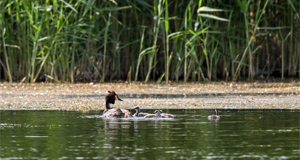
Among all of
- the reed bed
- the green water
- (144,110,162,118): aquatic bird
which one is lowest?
the green water

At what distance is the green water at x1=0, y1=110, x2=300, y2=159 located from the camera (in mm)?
8195

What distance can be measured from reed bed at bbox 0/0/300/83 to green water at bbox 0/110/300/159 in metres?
6.40

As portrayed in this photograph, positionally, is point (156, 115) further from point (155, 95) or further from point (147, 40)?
point (147, 40)

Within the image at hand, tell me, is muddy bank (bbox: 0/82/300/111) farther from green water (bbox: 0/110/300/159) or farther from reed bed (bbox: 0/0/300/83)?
green water (bbox: 0/110/300/159)

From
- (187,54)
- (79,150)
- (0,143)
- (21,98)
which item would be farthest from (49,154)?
(187,54)

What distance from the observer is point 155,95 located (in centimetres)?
1670

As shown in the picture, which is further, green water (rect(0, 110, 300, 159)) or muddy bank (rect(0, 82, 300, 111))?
muddy bank (rect(0, 82, 300, 111))

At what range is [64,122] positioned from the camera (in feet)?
37.8

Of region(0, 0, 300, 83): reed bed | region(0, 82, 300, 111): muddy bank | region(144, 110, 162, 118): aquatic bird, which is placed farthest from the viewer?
region(0, 0, 300, 83): reed bed

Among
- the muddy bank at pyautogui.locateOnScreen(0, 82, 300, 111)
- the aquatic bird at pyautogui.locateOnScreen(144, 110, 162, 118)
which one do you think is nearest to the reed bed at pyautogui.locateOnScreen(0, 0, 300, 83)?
the muddy bank at pyautogui.locateOnScreen(0, 82, 300, 111)

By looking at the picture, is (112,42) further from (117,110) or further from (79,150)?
(79,150)

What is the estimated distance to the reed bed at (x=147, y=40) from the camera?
19.1 metres

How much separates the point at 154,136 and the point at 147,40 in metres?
10.5

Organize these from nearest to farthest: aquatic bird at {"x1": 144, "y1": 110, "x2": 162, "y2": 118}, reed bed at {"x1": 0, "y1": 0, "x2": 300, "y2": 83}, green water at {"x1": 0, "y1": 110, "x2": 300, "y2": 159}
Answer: green water at {"x1": 0, "y1": 110, "x2": 300, "y2": 159} < aquatic bird at {"x1": 144, "y1": 110, "x2": 162, "y2": 118} < reed bed at {"x1": 0, "y1": 0, "x2": 300, "y2": 83}
